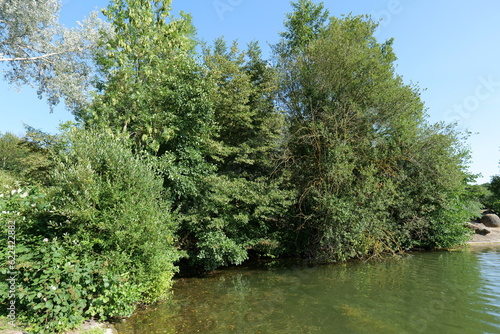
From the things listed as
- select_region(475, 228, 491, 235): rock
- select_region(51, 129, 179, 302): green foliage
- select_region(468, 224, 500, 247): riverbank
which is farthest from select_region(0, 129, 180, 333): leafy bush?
select_region(475, 228, 491, 235): rock

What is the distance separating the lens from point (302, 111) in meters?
15.6

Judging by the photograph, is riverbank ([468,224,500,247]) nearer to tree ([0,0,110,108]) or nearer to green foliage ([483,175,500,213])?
green foliage ([483,175,500,213])

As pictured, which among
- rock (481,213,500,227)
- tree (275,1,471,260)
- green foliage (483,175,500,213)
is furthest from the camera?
green foliage (483,175,500,213)

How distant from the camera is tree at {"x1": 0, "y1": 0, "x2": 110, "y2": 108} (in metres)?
14.4

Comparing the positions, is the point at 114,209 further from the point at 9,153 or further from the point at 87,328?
the point at 9,153

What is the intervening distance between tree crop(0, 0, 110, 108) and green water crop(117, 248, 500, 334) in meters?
12.6

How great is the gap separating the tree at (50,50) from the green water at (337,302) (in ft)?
41.4

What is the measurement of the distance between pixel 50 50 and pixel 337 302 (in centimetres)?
1883

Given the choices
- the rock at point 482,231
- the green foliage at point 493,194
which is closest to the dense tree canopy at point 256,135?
the rock at point 482,231

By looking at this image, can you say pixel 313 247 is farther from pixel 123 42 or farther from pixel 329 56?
pixel 123 42

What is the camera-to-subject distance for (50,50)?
51.5 ft

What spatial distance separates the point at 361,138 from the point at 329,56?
458 cm

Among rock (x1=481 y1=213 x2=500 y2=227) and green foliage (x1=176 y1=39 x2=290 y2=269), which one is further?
rock (x1=481 y1=213 x2=500 y2=227)

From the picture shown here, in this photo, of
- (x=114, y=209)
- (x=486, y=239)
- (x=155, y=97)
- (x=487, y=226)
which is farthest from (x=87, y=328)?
(x=487, y=226)
